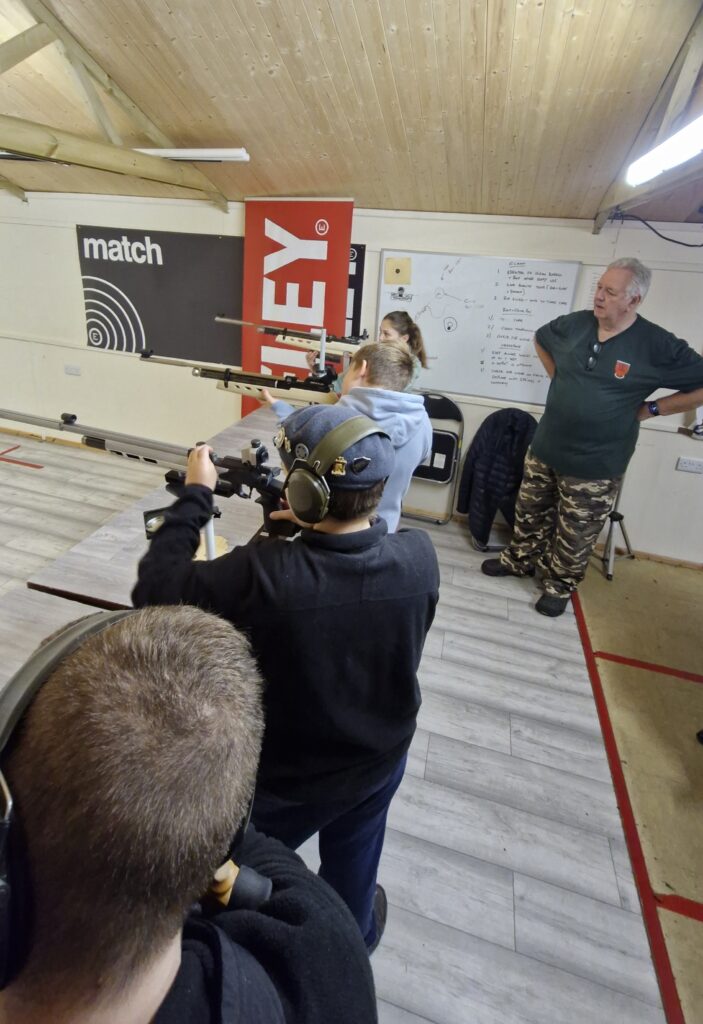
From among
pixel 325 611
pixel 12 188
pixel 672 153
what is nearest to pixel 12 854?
pixel 325 611

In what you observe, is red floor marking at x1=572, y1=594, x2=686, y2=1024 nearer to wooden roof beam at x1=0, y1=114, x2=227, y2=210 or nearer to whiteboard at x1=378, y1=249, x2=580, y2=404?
whiteboard at x1=378, y1=249, x2=580, y2=404

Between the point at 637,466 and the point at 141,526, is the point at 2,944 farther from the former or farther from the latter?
the point at 637,466

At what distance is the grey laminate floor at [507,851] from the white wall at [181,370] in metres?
1.36

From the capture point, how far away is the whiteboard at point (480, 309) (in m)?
3.51

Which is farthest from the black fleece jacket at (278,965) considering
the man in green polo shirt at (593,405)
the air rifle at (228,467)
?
the man in green polo shirt at (593,405)

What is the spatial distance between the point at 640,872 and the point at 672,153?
2.33 metres

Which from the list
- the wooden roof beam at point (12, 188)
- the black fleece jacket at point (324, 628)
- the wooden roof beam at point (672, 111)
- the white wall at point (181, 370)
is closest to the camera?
the black fleece jacket at point (324, 628)

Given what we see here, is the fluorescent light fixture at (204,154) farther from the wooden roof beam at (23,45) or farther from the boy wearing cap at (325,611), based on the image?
the boy wearing cap at (325,611)

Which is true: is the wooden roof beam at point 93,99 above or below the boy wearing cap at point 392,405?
above

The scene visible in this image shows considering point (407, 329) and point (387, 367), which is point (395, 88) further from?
point (387, 367)

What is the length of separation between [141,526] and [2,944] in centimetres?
170

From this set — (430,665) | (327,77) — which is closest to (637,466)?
(430,665)

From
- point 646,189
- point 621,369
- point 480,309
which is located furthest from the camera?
point 480,309

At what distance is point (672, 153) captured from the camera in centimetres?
164
